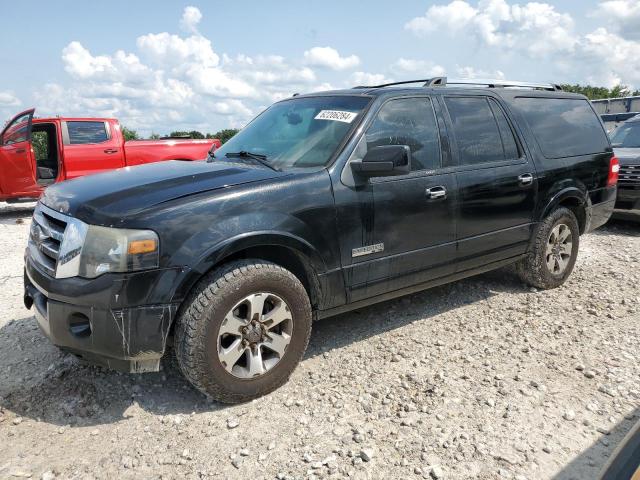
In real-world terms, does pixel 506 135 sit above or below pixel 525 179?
above

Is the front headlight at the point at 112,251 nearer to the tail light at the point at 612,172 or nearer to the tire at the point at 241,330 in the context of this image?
the tire at the point at 241,330

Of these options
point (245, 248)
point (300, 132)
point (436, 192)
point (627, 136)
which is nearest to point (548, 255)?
point (436, 192)

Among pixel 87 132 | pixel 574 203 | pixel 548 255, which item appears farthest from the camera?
pixel 87 132

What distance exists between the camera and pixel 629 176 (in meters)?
7.75

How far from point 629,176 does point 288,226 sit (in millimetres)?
6725

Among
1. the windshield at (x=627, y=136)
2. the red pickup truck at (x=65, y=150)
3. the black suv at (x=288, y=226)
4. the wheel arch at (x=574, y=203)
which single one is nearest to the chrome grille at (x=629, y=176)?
the windshield at (x=627, y=136)

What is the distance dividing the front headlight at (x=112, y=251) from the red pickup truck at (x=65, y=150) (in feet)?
24.2

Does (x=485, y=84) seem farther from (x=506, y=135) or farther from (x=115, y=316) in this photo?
(x=115, y=316)

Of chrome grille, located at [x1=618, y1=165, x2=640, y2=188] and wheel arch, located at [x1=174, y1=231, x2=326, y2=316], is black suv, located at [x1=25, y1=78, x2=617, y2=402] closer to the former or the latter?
wheel arch, located at [x1=174, y1=231, x2=326, y2=316]

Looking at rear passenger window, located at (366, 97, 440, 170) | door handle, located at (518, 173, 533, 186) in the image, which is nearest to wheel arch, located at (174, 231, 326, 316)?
rear passenger window, located at (366, 97, 440, 170)

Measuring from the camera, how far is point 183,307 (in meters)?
2.88

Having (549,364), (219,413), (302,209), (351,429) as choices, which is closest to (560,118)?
(549,364)

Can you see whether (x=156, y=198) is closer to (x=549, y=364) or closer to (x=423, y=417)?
(x=423, y=417)

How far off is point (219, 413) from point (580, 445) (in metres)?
1.98
